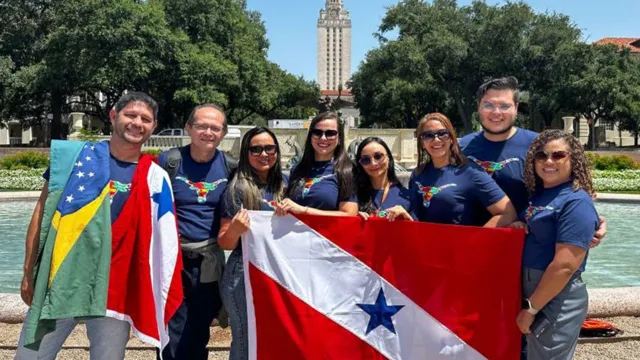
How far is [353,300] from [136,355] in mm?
1990

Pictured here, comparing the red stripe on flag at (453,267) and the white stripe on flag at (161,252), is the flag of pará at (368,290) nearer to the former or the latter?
the red stripe on flag at (453,267)

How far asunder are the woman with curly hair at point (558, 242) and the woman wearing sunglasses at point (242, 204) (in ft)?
5.19

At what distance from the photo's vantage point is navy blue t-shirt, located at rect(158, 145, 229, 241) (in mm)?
3674

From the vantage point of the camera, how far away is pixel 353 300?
383 centimetres

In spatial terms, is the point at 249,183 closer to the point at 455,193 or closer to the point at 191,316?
the point at 191,316

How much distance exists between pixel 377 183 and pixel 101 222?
1.73 meters

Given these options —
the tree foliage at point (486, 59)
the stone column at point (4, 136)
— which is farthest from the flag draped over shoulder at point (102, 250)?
the stone column at point (4, 136)

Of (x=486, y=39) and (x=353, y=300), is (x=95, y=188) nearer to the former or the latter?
(x=353, y=300)

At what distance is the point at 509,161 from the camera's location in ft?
11.9

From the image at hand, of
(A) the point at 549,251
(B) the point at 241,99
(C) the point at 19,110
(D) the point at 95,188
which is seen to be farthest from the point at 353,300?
(C) the point at 19,110

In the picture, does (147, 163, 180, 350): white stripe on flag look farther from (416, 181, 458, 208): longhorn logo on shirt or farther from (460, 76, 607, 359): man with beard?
(460, 76, 607, 359): man with beard

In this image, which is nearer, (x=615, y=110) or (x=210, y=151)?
(x=210, y=151)

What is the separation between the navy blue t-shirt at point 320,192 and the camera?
12.3 feet

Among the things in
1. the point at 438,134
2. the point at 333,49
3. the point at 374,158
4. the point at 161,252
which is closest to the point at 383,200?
the point at 374,158
